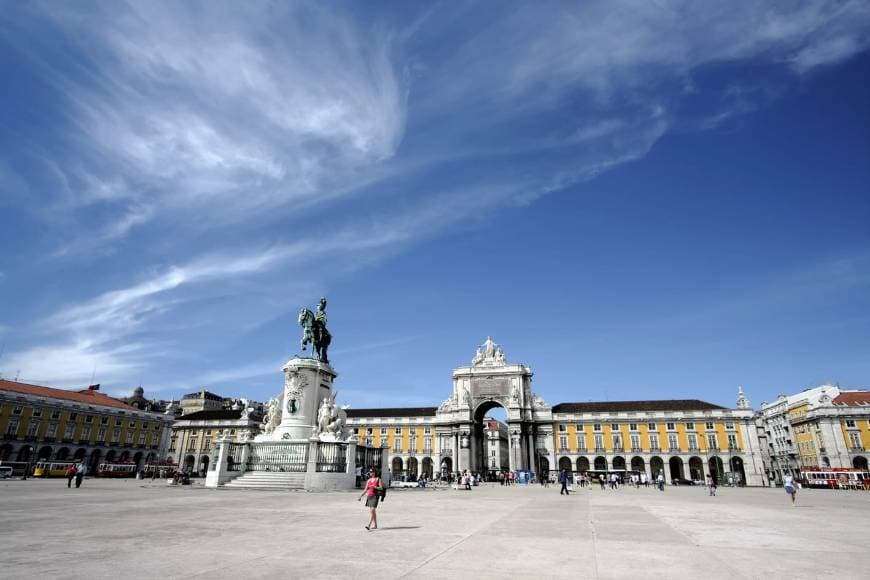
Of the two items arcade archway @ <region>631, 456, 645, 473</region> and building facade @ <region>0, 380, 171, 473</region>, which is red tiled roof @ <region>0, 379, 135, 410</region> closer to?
building facade @ <region>0, 380, 171, 473</region>

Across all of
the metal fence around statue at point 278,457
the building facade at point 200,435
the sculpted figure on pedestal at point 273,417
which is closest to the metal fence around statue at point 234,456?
the metal fence around statue at point 278,457

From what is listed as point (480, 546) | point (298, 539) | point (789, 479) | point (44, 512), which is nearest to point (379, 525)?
point (298, 539)

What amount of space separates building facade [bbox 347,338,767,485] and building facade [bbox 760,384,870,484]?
23.0 feet

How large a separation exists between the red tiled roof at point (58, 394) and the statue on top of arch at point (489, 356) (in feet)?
180

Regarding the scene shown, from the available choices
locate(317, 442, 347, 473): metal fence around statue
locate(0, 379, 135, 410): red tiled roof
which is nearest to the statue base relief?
locate(317, 442, 347, 473): metal fence around statue

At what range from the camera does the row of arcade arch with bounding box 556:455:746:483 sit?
71312 mm

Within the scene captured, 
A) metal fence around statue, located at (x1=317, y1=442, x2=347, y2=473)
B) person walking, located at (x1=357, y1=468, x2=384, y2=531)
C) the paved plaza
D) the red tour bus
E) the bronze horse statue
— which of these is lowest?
the red tour bus

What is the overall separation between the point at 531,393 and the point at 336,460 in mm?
62213

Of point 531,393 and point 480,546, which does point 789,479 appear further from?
point 531,393

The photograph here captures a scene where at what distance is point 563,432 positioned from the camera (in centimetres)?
7938

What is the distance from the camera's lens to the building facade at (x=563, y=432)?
238ft

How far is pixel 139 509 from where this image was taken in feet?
44.4

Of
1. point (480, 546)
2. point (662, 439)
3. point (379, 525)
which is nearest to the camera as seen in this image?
point (480, 546)

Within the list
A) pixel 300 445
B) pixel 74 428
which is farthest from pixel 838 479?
pixel 74 428
